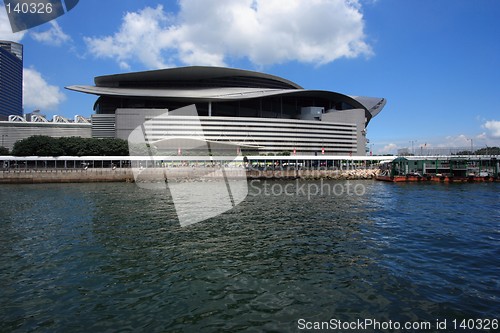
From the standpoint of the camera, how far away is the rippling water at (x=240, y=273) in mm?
6801

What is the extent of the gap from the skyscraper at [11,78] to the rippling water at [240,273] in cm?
17141

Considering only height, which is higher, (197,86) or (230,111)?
(197,86)

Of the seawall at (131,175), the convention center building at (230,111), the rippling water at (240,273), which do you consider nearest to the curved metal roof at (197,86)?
the convention center building at (230,111)

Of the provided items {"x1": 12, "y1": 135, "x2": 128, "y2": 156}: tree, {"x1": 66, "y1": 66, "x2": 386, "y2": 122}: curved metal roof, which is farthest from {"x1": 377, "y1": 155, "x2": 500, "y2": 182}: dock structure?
{"x1": 12, "y1": 135, "x2": 128, "y2": 156}: tree

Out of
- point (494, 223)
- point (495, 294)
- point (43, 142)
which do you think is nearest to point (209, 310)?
point (495, 294)

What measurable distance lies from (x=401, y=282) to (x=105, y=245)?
33.5 ft

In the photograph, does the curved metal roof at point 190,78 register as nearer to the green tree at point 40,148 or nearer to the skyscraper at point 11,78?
the green tree at point 40,148

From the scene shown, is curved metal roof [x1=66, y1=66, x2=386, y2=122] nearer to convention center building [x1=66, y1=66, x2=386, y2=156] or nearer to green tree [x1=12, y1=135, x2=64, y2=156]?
convention center building [x1=66, y1=66, x2=386, y2=156]

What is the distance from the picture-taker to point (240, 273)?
9.23m

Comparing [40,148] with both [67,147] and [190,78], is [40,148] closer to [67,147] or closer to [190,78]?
[67,147]

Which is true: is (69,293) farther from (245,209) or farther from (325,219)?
(245,209)

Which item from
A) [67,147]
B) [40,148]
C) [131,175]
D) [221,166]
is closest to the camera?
[131,175]

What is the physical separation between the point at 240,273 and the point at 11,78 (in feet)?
640

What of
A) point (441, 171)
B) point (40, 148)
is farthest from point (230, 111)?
point (441, 171)
